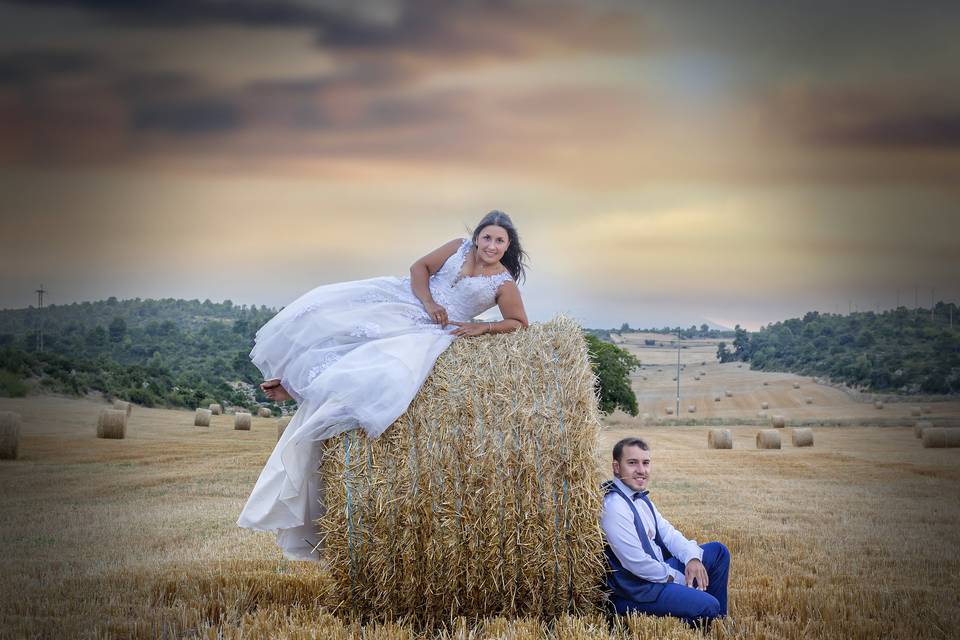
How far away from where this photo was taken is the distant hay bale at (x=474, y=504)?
557 cm

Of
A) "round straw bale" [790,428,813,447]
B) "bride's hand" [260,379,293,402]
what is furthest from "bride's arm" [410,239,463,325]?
"round straw bale" [790,428,813,447]

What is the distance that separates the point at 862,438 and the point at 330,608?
2527 cm

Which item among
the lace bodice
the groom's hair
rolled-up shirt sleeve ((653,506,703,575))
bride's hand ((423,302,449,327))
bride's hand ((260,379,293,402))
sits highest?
the lace bodice

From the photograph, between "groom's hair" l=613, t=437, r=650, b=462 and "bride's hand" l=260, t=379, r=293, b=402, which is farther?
"bride's hand" l=260, t=379, r=293, b=402

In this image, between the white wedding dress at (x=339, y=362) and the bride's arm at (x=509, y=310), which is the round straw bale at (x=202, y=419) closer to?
the white wedding dress at (x=339, y=362)

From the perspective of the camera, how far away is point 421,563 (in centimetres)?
567

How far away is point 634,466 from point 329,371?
2261mm

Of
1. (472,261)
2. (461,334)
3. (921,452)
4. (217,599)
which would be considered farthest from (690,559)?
(921,452)

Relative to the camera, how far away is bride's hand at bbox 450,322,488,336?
20.4ft

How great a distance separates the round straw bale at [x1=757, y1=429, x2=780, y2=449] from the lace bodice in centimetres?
2051

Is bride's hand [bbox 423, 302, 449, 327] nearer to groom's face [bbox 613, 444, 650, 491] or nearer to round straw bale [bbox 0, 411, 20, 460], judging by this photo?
groom's face [bbox 613, 444, 650, 491]

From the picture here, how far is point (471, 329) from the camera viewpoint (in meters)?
6.26

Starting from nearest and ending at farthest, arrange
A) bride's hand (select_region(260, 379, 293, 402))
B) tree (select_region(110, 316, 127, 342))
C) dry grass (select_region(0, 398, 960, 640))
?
dry grass (select_region(0, 398, 960, 640)) → bride's hand (select_region(260, 379, 293, 402)) → tree (select_region(110, 316, 127, 342))

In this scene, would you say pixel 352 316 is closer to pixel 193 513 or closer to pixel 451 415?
pixel 451 415
